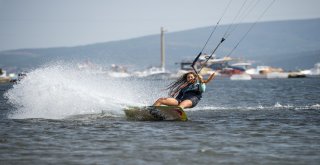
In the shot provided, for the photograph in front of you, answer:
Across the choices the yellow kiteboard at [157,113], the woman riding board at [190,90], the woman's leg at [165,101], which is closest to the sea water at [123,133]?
the yellow kiteboard at [157,113]

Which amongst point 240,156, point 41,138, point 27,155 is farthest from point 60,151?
point 240,156

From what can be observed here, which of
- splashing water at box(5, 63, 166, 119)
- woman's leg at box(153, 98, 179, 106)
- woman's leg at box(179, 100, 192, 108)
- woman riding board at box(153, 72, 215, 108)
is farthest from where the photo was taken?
splashing water at box(5, 63, 166, 119)

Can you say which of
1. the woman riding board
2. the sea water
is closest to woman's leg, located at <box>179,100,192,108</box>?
the woman riding board

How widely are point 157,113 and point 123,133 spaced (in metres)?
3.82

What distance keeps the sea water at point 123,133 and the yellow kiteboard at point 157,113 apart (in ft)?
1.39

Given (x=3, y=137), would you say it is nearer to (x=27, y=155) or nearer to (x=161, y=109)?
(x=27, y=155)

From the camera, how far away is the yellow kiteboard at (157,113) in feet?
68.3

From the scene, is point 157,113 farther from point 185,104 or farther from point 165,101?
point 185,104

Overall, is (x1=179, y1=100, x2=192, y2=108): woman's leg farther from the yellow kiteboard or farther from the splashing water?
the splashing water

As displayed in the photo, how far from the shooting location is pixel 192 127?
18.8 metres

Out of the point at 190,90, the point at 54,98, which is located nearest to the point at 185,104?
the point at 190,90

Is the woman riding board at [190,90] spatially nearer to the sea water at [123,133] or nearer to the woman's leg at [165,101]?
the woman's leg at [165,101]

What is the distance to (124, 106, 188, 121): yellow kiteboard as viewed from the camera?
20.8 meters

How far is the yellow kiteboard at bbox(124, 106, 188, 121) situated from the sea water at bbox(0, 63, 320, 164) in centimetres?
42
